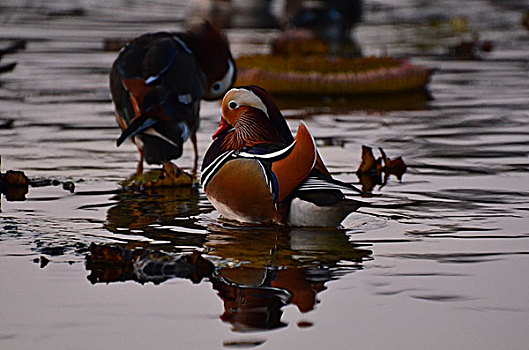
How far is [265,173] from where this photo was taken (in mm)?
6027

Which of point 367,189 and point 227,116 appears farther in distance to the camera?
point 367,189

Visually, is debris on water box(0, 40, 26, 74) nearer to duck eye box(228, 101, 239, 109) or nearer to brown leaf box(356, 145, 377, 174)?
brown leaf box(356, 145, 377, 174)

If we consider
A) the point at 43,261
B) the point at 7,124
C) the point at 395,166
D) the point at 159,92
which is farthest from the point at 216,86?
the point at 43,261

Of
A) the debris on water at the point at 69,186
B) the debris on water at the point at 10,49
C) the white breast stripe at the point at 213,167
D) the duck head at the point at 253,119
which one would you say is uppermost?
the duck head at the point at 253,119

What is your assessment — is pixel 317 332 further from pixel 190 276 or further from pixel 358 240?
pixel 358 240

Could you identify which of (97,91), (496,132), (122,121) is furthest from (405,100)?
(122,121)

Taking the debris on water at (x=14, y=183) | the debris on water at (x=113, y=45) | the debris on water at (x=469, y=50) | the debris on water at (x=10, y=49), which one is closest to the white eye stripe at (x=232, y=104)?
the debris on water at (x=14, y=183)

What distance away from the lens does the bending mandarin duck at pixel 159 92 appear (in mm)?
7652

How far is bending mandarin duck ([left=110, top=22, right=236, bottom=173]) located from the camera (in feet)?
25.1

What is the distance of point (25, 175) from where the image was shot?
7688 mm

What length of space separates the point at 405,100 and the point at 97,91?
135 inches

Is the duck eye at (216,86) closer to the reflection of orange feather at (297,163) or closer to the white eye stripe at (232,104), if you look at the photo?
the white eye stripe at (232,104)

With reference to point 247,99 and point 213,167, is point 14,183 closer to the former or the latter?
point 213,167

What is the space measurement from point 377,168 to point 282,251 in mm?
2517
